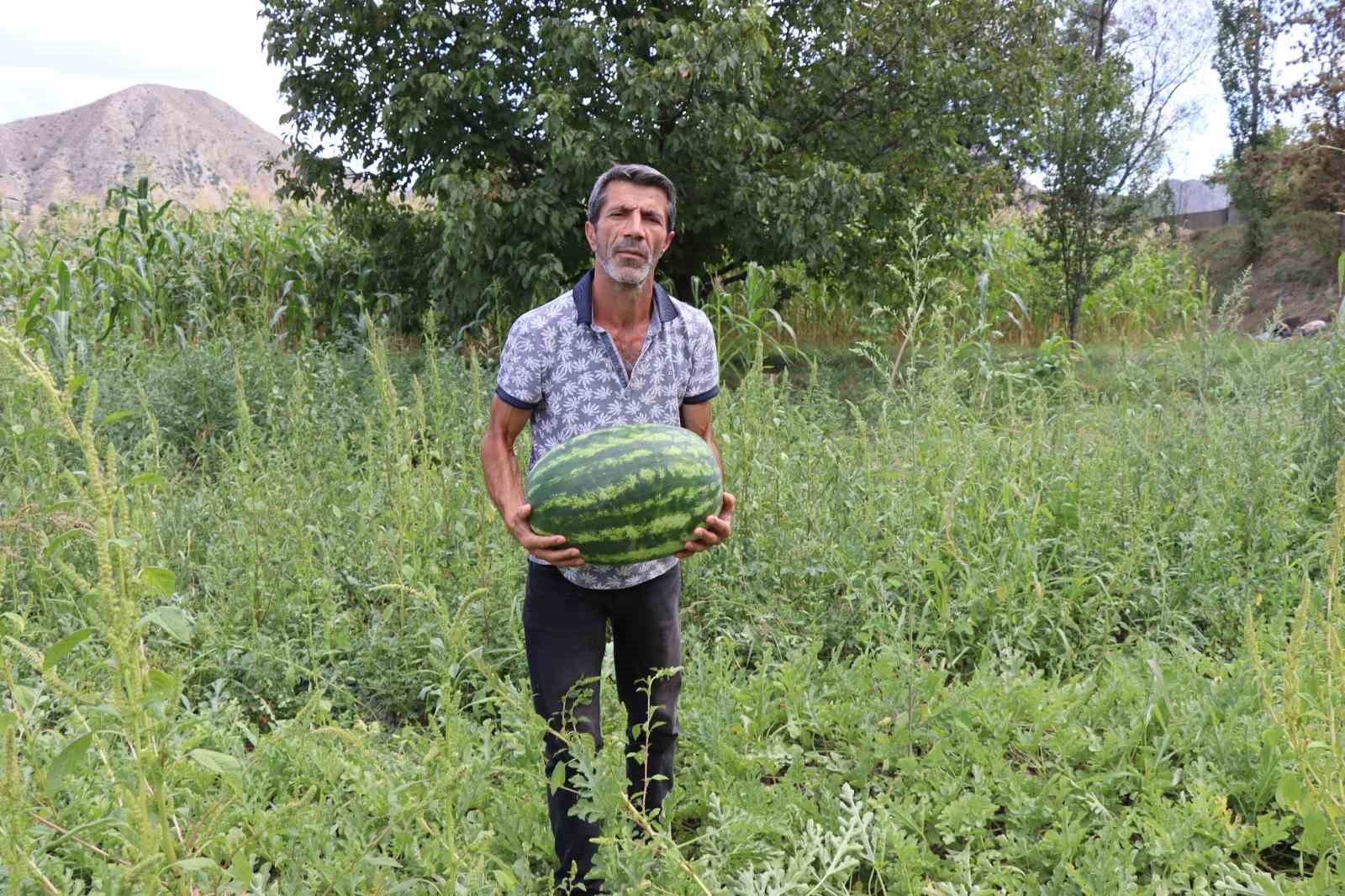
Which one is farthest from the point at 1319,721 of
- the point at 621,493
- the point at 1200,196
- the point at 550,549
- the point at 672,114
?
the point at 1200,196

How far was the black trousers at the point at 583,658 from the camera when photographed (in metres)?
2.53

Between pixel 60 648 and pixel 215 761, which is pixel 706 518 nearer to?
pixel 215 761

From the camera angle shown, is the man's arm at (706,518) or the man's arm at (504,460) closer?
the man's arm at (706,518)

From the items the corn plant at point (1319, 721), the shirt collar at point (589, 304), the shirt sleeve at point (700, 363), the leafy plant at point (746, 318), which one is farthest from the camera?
the leafy plant at point (746, 318)

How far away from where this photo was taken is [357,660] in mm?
3773

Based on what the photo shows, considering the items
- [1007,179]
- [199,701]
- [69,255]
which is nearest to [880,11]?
[1007,179]

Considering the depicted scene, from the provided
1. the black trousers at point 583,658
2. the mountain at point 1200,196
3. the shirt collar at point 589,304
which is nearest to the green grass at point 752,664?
the black trousers at point 583,658

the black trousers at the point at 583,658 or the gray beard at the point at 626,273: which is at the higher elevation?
the gray beard at the point at 626,273

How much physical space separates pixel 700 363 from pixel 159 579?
161 centimetres

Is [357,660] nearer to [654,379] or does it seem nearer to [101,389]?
[654,379]

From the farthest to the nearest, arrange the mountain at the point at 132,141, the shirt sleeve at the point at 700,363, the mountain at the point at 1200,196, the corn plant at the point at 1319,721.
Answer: the mountain at the point at 132,141, the mountain at the point at 1200,196, the shirt sleeve at the point at 700,363, the corn plant at the point at 1319,721

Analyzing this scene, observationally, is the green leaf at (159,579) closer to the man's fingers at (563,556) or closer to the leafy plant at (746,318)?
the man's fingers at (563,556)

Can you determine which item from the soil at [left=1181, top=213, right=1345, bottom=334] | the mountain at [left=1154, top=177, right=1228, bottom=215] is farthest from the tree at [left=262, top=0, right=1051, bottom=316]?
the mountain at [left=1154, top=177, right=1228, bottom=215]

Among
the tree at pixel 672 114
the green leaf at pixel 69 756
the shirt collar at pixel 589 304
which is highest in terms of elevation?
the tree at pixel 672 114
